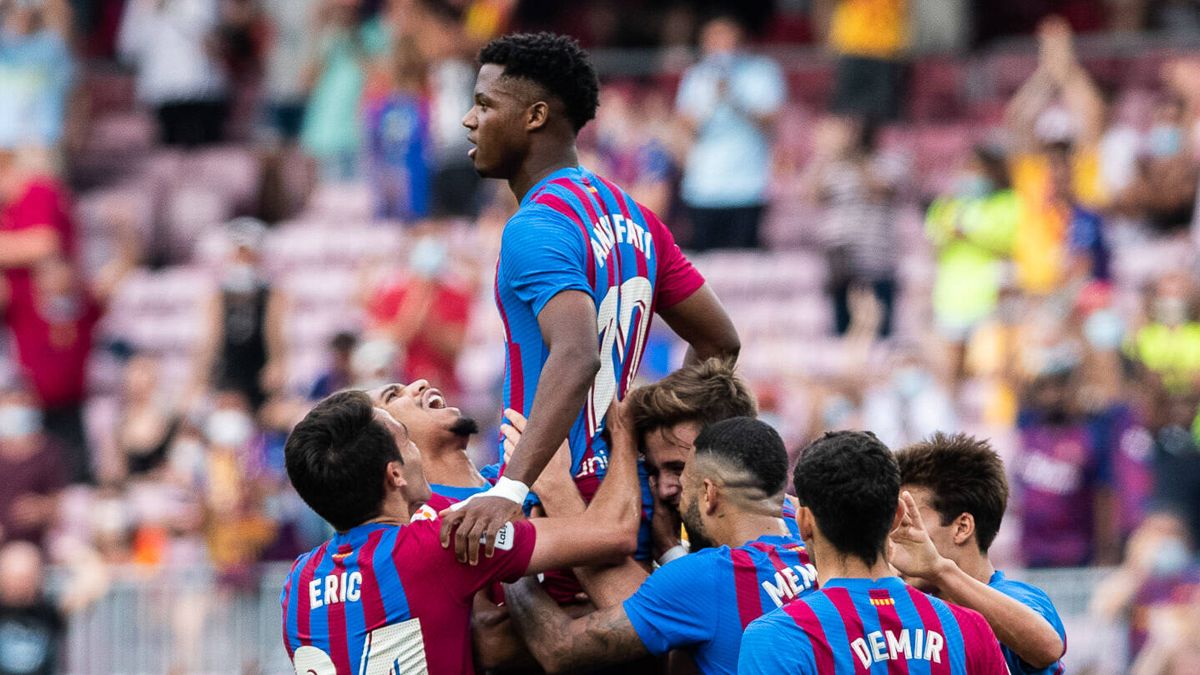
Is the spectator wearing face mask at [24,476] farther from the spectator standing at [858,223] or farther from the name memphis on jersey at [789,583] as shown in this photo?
the name memphis on jersey at [789,583]

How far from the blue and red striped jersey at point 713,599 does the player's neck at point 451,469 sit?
88cm

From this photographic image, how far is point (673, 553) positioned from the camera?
6125 mm

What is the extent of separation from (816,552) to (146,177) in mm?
13798

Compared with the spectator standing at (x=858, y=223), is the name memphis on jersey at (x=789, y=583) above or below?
above

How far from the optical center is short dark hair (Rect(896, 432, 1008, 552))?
19.2 ft

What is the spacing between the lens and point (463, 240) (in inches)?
605

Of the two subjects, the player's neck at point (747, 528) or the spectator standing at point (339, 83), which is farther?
the spectator standing at point (339, 83)

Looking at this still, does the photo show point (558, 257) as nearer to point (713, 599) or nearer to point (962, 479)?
point (713, 599)

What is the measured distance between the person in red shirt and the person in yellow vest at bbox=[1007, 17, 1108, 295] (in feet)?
12.7

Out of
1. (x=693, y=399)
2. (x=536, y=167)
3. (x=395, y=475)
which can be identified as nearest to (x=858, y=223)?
(x=693, y=399)

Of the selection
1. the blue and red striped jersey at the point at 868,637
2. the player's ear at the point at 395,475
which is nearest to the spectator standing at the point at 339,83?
the player's ear at the point at 395,475

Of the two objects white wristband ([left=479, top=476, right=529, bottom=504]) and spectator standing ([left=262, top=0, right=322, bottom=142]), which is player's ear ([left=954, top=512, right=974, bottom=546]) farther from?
spectator standing ([left=262, top=0, right=322, bottom=142])

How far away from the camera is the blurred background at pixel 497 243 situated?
1205cm

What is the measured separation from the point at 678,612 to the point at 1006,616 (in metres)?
0.90
